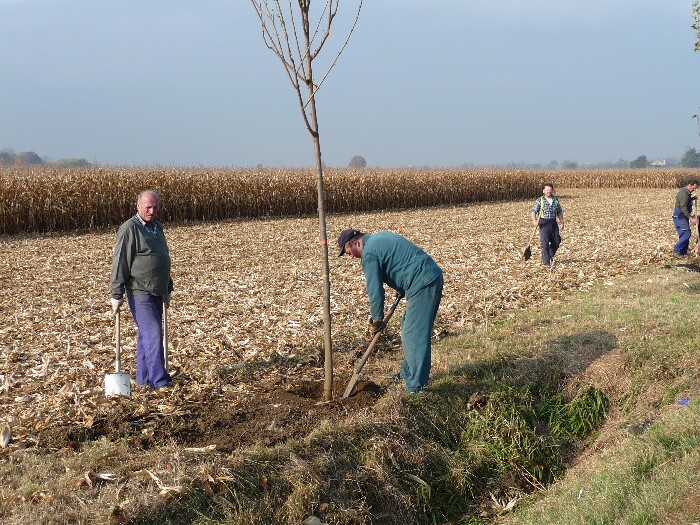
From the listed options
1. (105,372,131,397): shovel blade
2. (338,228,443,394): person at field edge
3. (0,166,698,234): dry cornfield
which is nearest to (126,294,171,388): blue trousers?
(105,372,131,397): shovel blade

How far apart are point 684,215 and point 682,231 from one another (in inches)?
17.8

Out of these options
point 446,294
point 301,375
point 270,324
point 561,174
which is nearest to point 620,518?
point 301,375

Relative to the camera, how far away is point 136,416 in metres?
6.31

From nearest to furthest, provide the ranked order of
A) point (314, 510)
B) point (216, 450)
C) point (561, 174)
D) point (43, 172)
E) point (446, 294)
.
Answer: point (314, 510) → point (216, 450) → point (446, 294) → point (43, 172) → point (561, 174)

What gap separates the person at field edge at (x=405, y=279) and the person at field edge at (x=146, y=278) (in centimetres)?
193

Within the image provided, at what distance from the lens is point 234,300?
11.7 m

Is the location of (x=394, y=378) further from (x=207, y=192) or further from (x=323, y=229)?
(x=207, y=192)

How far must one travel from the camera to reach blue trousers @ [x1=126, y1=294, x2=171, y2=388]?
Answer: 7.02 m

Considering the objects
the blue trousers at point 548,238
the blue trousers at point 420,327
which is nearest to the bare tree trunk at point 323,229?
the blue trousers at point 420,327

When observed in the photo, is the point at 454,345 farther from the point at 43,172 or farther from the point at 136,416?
the point at 43,172

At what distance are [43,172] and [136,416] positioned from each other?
20.6m

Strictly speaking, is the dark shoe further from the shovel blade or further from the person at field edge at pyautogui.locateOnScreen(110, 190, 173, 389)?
the shovel blade

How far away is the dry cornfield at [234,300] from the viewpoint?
23.8ft

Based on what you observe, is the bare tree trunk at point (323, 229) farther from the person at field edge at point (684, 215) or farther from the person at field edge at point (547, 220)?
the person at field edge at point (684, 215)
